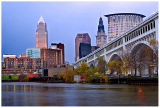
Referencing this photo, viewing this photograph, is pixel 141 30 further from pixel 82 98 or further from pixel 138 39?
pixel 82 98

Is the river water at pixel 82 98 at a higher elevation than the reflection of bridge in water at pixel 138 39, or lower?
lower

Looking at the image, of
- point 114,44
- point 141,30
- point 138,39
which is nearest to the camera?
point 141,30

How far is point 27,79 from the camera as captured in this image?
198m

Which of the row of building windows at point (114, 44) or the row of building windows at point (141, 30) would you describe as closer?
the row of building windows at point (141, 30)

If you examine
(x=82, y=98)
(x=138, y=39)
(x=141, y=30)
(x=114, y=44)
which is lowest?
(x=82, y=98)

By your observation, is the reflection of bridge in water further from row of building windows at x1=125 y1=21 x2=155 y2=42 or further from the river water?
the river water

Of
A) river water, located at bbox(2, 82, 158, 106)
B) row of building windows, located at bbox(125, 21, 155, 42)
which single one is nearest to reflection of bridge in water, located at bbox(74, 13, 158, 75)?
row of building windows, located at bbox(125, 21, 155, 42)

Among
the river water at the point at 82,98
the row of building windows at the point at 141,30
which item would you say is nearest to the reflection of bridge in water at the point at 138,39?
the row of building windows at the point at 141,30

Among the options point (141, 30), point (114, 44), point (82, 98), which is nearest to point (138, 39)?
point (141, 30)

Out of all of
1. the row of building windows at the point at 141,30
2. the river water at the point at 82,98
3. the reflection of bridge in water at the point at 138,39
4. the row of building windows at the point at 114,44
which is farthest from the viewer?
the row of building windows at the point at 114,44

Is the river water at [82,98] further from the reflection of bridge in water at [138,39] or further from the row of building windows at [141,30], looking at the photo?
the row of building windows at [141,30]

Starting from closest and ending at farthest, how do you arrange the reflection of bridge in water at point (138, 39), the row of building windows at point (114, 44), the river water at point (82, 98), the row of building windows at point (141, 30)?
the river water at point (82, 98)
the reflection of bridge in water at point (138, 39)
the row of building windows at point (141, 30)
the row of building windows at point (114, 44)

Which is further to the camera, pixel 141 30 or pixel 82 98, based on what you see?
pixel 141 30

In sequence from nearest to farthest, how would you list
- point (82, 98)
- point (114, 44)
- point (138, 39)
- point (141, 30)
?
point (82, 98) < point (141, 30) < point (138, 39) < point (114, 44)
